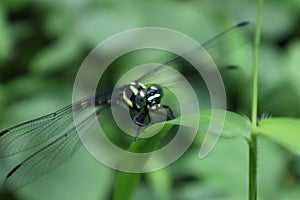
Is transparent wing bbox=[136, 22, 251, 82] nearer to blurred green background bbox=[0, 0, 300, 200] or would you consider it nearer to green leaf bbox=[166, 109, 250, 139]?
blurred green background bbox=[0, 0, 300, 200]

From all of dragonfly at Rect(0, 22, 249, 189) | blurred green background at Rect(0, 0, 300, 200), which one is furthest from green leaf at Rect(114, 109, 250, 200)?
blurred green background at Rect(0, 0, 300, 200)

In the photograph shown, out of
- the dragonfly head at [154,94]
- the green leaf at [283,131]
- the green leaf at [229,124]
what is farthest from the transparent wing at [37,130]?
the green leaf at [283,131]

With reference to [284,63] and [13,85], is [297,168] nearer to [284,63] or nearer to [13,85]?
[284,63]

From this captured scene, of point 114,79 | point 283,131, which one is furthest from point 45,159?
point 114,79

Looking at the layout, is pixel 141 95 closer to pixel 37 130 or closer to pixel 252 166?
pixel 37 130

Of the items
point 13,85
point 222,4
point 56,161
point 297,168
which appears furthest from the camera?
point 222,4

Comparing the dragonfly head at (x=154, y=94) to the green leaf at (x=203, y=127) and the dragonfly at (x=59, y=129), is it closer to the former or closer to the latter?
the dragonfly at (x=59, y=129)

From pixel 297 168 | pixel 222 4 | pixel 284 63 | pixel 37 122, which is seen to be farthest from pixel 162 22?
pixel 37 122
